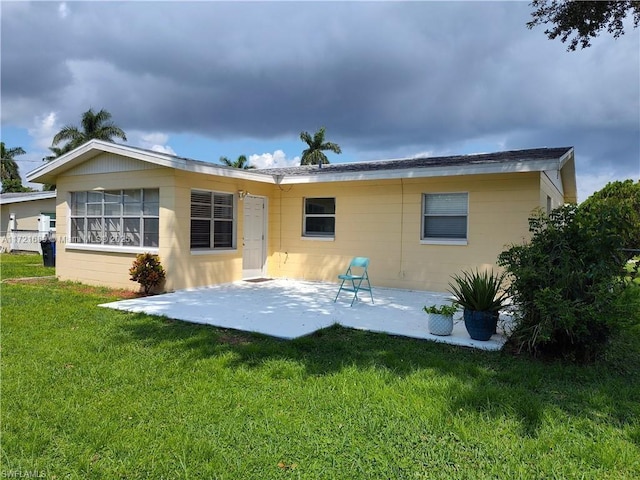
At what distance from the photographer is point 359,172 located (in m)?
9.61

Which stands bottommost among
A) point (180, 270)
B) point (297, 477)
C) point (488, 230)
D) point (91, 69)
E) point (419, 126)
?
point (297, 477)

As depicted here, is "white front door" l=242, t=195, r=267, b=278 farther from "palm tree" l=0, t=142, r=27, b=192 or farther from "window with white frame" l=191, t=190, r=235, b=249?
"palm tree" l=0, t=142, r=27, b=192

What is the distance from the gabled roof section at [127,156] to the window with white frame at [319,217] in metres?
1.26

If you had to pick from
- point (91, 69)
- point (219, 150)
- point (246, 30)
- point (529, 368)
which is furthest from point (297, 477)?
point (219, 150)

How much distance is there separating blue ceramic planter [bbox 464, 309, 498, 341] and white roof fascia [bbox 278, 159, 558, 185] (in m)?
3.85

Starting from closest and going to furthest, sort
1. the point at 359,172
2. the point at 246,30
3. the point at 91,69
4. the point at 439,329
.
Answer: the point at 439,329, the point at 246,30, the point at 359,172, the point at 91,69

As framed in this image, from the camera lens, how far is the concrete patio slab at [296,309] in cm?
570

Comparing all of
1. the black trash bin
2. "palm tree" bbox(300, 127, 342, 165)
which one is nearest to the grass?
the black trash bin

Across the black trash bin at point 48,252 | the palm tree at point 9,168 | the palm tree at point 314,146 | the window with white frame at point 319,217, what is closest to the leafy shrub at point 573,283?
the window with white frame at point 319,217

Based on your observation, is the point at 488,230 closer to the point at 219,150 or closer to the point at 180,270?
the point at 180,270

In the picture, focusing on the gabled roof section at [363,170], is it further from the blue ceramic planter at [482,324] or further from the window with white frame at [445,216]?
the blue ceramic planter at [482,324]

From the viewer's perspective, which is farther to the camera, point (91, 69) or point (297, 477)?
point (91, 69)

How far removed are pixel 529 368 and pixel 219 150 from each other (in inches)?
1331

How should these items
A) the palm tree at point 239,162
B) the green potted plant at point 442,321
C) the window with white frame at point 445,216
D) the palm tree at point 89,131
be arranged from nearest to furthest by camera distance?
1. the green potted plant at point 442,321
2. the window with white frame at point 445,216
3. the palm tree at point 89,131
4. the palm tree at point 239,162
